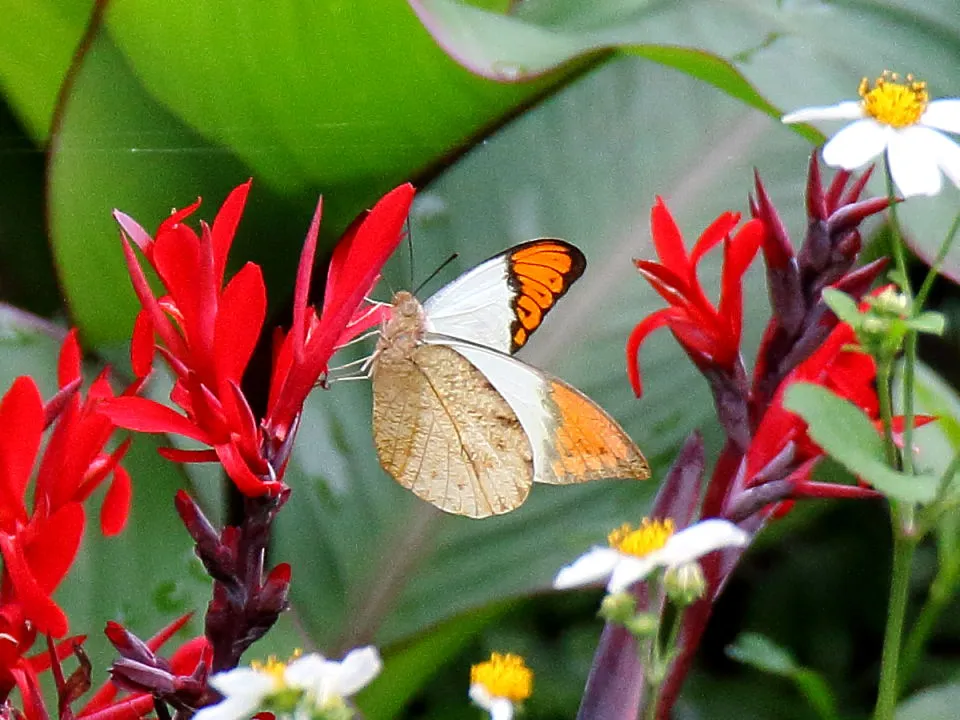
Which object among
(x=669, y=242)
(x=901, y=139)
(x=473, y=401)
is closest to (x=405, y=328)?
(x=473, y=401)

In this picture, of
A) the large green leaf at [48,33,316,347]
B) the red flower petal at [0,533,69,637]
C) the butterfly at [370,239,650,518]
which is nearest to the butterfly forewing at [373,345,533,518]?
the butterfly at [370,239,650,518]

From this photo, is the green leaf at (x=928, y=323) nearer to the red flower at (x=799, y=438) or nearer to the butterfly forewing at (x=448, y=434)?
the red flower at (x=799, y=438)

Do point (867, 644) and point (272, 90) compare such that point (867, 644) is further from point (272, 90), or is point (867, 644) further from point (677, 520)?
point (272, 90)

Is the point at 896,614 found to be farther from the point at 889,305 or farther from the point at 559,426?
the point at 559,426

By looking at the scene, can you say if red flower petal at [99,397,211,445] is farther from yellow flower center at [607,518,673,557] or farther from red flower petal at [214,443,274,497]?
yellow flower center at [607,518,673,557]

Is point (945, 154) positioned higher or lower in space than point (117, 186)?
higher

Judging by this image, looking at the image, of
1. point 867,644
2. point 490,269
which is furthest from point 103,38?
point 867,644
